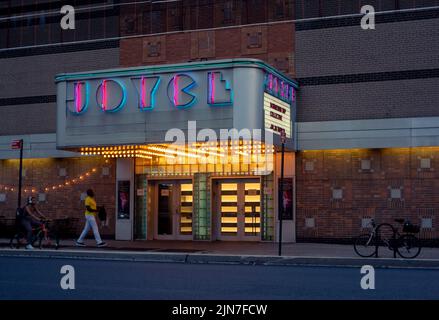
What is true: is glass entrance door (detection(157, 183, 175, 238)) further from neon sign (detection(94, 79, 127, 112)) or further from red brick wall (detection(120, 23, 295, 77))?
neon sign (detection(94, 79, 127, 112))

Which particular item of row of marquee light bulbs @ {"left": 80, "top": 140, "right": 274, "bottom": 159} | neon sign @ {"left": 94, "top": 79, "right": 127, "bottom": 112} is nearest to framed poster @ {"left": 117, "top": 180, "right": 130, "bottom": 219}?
row of marquee light bulbs @ {"left": 80, "top": 140, "right": 274, "bottom": 159}

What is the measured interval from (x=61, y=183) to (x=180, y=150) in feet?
20.4

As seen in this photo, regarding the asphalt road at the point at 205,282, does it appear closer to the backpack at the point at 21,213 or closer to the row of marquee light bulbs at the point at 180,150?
the backpack at the point at 21,213

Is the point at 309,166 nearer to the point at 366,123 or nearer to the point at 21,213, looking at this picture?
the point at 366,123

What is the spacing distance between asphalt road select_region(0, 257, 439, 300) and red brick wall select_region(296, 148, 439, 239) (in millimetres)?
7036

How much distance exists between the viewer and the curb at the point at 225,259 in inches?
669

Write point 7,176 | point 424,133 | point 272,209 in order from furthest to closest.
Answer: point 7,176
point 272,209
point 424,133

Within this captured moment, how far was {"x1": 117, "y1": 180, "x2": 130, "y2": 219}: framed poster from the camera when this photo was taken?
85.1 ft

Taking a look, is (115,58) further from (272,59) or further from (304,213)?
(304,213)

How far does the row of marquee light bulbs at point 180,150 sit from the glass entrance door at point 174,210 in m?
1.25

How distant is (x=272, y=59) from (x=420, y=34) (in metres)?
5.07

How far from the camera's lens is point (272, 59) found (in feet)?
80.2

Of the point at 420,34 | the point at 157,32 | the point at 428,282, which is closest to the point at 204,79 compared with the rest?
the point at 157,32

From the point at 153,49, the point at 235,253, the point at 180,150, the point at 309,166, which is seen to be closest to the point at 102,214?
A: the point at 180,150
